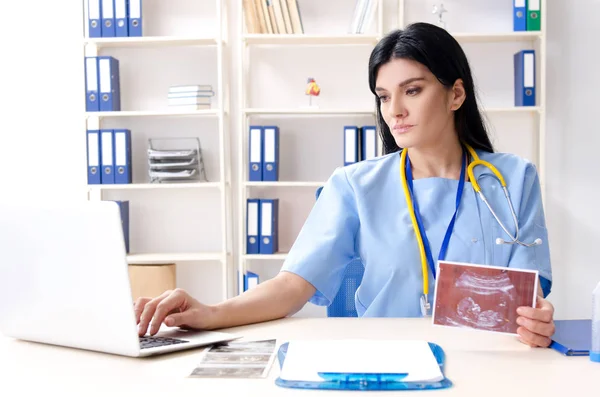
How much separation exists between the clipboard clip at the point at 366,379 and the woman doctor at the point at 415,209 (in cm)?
57

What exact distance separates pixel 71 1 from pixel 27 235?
304 cm

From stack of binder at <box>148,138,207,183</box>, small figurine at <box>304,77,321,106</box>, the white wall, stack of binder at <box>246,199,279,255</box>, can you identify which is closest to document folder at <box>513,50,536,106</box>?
the white wall

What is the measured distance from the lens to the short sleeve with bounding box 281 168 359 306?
1587 mm

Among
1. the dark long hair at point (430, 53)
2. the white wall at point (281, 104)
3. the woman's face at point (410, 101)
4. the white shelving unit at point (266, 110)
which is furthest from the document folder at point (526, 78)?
the woman's face at point (410, 101)

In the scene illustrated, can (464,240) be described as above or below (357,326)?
above

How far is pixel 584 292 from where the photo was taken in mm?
3625

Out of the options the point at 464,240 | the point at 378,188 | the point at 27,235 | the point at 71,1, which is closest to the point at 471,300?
the point at 464,240

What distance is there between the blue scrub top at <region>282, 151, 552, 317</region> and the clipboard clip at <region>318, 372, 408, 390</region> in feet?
2.07

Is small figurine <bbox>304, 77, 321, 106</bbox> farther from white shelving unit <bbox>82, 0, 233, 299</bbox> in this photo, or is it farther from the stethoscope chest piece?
the stethoscope chest piece

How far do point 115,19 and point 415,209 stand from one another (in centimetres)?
242

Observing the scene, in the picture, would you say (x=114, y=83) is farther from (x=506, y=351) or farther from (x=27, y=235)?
(x=506, y=351)

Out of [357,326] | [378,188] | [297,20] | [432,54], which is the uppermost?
[297,20]

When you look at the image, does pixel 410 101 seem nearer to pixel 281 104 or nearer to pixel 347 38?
pixel 347 38

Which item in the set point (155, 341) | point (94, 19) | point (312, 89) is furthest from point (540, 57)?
point (155, 341)
